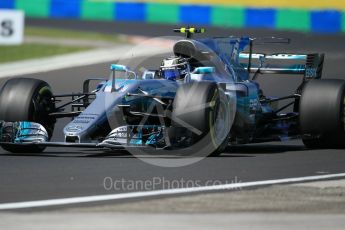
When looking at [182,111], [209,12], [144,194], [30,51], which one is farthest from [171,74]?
[209,12]

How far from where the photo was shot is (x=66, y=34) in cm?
3019

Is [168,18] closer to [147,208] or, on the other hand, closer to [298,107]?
[298,107]

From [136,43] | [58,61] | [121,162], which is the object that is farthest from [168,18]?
[121,162]

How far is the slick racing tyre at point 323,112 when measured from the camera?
481 inches

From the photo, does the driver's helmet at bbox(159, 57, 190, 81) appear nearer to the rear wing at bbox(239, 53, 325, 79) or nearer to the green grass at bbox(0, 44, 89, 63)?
the rear wing at bbox(239, 53, 325, 79)

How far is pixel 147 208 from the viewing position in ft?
25.3

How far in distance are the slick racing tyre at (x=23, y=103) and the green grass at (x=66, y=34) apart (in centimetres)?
1690

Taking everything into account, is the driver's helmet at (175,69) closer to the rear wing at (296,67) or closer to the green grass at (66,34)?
the rear wing at (296,67)

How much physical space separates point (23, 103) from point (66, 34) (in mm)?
18550

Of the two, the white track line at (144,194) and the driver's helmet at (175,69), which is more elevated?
the driver's helmet at (175,69)

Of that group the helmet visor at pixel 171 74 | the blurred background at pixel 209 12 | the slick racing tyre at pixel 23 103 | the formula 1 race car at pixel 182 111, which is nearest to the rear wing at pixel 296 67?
the formula 1 race car at pixel 182 111

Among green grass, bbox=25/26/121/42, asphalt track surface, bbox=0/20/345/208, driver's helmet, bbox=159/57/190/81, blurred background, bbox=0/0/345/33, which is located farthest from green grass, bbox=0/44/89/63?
driver's helmet, bbox=159/57/190/81

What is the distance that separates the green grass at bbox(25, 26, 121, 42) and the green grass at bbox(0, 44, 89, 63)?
8.74ft

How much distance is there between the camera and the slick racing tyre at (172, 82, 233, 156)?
36.3 ft
